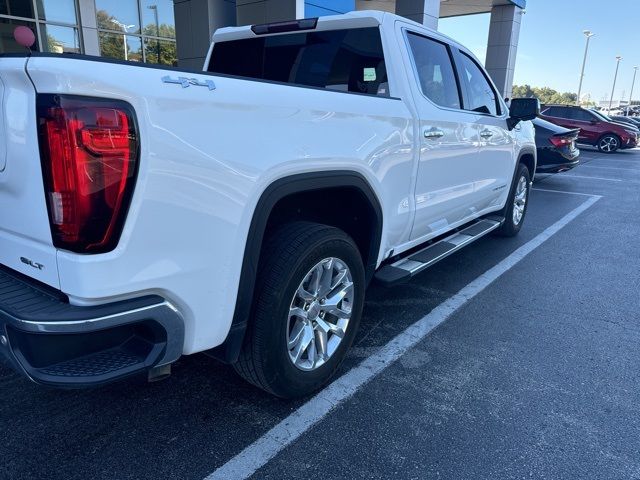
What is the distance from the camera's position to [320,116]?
2387 millimetres

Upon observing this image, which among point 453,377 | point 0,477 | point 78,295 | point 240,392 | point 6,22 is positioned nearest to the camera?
point 78,295

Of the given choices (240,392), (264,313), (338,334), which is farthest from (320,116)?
(240,392)

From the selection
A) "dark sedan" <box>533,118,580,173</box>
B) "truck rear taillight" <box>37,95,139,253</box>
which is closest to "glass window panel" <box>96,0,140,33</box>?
"dark sedan" <box>533,118,580,173</box>

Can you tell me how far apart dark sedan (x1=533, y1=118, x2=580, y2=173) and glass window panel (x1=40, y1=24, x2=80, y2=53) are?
466 inches

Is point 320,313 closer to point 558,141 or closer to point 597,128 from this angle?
point 558,141

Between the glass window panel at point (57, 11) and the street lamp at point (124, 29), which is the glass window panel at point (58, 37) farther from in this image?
the street lamp at point (124, 29)

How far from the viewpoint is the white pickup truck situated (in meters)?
1.66

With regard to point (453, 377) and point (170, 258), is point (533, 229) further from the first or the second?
point (170, 258)

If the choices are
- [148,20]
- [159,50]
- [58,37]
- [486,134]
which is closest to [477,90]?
[486,134]

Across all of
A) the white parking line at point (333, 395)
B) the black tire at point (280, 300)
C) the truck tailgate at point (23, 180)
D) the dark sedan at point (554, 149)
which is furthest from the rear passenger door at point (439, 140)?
the dark sedan at point (554, 149)

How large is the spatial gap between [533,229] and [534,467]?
16.4 feet

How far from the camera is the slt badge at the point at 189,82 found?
176 centimetres

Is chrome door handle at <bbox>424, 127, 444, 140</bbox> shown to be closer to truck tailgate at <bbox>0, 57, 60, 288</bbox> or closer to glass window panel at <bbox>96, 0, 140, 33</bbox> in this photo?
truck tailgate at <bbox>0, 57, 60, 288</bbox>

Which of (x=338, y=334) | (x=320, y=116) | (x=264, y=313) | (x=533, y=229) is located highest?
(x=320, y=116)
